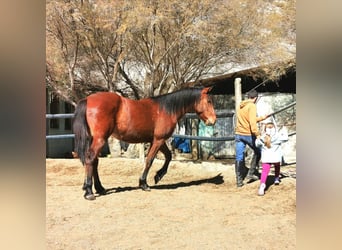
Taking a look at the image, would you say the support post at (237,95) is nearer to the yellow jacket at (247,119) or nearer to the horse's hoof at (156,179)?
the yellow jacket at (247,119)

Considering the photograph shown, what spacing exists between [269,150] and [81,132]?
1915mm

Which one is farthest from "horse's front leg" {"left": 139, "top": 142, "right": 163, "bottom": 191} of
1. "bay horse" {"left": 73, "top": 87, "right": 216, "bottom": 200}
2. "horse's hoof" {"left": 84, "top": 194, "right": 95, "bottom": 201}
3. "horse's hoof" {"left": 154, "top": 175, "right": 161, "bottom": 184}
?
"horse's hoof" {"left": 84, "top": 194, "right": 95, "bottom": 201}

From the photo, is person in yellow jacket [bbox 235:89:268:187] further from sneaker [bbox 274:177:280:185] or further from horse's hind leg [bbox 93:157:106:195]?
horse's hind leg [bbox 93:157:106:195]

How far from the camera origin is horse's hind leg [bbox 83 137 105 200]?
3.92m

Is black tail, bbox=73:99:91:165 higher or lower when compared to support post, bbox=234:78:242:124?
lower

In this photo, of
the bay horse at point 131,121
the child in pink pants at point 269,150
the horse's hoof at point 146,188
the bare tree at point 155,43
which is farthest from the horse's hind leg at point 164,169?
the child in pink pants at point 269,150

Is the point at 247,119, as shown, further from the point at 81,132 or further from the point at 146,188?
the point at 81,132

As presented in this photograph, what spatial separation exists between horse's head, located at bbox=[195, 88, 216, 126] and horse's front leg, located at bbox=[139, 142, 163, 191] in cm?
55

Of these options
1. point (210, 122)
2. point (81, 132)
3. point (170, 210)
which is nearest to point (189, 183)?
point (170, 210)

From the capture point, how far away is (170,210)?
3.83 metres

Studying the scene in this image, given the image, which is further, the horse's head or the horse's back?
the horse's head

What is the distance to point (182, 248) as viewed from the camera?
3541 millimetres
